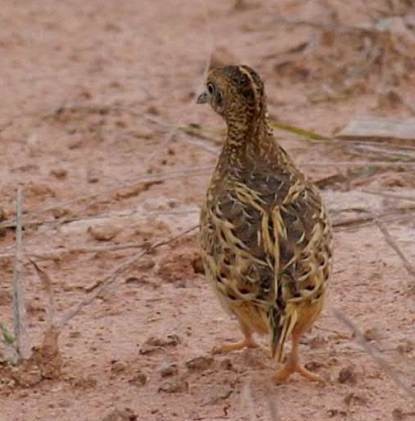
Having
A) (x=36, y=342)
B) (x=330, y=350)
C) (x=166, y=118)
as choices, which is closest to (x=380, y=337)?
(x=330, y=350)

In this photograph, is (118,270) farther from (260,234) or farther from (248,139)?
(260,234)

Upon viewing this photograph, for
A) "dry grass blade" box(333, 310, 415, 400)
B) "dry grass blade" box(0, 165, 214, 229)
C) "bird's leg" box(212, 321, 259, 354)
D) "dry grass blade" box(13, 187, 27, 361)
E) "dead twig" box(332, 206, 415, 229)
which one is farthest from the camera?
"dry grass blade" box(0, 165, 214, 229)

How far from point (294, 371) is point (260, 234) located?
0.54m

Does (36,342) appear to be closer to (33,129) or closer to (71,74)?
(33,129)

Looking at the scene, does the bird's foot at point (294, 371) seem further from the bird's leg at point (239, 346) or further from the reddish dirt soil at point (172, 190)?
the bird's leg at point (239, 346)

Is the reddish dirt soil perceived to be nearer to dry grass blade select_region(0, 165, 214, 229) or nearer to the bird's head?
dry grass blade select_region(0, 165, 214, 229)

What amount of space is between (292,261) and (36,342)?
1.27 metres

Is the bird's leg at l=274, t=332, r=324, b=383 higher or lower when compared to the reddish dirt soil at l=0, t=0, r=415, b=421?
higher

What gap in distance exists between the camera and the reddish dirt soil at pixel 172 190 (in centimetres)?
646

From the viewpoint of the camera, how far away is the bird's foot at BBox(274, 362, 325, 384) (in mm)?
6477

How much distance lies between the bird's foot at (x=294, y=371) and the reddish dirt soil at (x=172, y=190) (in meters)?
0.04

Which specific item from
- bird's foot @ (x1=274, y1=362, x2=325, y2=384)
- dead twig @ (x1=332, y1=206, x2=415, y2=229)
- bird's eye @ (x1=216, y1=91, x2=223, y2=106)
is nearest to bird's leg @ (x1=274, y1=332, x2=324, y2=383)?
bird's foot @ (x1=274, y1=362, x2=325, y2=384)

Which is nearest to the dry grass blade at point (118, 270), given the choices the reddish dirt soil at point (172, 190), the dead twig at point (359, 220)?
the reddish dirt soil at point (172, 190)

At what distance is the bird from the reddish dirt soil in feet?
0.88
